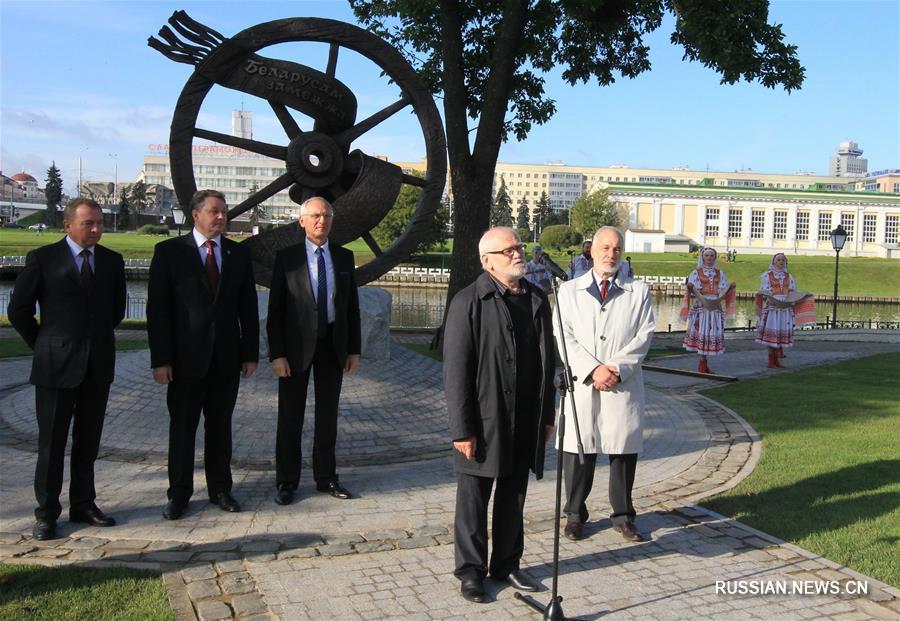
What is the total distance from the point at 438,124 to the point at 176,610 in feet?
20.7

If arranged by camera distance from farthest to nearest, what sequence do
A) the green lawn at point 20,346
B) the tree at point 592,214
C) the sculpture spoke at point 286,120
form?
the tree at point 592,214 < the green lawn at point 20,346 < the sculpture spoke at point 286,120

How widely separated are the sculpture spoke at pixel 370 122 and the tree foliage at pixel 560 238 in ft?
233

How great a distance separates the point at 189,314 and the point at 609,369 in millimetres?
2831

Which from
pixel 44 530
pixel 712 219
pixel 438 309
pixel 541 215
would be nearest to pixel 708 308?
pixel 44 530

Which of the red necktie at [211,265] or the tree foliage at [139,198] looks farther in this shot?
the tree foliage at [139,198]

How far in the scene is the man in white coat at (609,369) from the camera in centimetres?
503

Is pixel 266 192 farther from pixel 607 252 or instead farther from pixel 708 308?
pixel 708 308

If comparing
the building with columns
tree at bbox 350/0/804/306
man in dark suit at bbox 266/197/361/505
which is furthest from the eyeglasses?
the building with columns

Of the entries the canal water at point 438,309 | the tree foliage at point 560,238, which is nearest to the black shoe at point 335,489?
the canal water at point 438,309

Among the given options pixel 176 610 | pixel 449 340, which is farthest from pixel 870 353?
pixel 176 610

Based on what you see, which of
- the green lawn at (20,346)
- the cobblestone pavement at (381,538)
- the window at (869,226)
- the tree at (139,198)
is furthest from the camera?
the tree at (139,198)

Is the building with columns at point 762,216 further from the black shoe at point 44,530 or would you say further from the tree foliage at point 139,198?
the black shoe at point 44,530

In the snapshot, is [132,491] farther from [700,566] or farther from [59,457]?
[700,566]

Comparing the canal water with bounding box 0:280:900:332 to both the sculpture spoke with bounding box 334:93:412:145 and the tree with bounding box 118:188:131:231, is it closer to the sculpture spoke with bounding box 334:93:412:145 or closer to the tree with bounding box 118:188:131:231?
the sculpture spoke with bounding box 334:93:412:145
